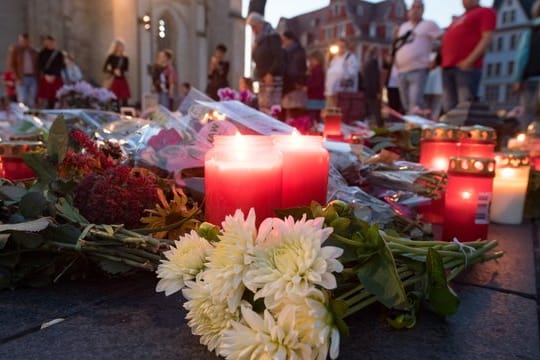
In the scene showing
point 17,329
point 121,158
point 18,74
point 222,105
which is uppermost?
point 18,74

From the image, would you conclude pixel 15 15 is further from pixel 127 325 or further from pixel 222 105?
pixel 127 325

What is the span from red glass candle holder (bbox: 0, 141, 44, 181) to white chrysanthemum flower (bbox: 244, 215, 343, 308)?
1.42 metres

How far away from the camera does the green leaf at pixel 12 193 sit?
58.2 inches

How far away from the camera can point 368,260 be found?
43.4 inches

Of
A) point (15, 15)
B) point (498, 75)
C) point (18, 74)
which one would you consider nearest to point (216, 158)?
point (18, 74)

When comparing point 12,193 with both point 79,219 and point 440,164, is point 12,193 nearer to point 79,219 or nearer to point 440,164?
point 79,219

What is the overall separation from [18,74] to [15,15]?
907cm

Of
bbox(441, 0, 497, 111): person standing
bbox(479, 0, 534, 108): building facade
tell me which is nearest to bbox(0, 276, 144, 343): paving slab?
bbox(441, 0, 497, 111): person standing

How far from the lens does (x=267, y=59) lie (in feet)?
19.8

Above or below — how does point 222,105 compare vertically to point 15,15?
below

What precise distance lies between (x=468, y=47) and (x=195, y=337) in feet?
16.5

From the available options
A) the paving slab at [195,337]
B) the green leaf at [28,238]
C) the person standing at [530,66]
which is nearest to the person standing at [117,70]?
the person standing at [530,66]

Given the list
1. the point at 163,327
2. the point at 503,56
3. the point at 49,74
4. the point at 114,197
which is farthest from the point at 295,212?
the point at 503,56

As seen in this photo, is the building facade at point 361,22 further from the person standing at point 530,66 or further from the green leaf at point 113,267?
the green leaf at point 113,267
